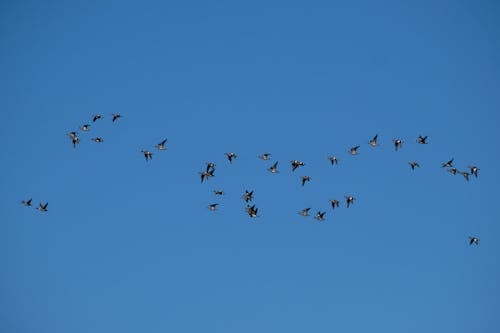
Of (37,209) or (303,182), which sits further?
(37,209)

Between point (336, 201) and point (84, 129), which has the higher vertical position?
point (84, 129)

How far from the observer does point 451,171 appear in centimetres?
10169

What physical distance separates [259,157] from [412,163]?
56.5 feet

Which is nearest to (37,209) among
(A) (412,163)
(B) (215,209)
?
(B) (215,209)

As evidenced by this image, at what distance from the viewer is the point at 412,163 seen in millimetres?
100875

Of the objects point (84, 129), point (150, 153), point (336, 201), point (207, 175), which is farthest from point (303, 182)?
point (84, 129)

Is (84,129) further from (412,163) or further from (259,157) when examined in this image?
(412,163)

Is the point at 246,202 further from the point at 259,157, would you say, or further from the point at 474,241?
the point at 474,241

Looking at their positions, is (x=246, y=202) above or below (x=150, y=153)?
below

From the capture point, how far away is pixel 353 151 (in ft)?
345

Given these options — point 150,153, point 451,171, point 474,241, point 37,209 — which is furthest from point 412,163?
point 37,209

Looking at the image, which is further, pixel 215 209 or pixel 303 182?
pixel 215 209

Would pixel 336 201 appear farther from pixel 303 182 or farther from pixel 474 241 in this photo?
pixel 474 241

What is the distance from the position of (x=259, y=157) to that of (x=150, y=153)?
40.2 feet
